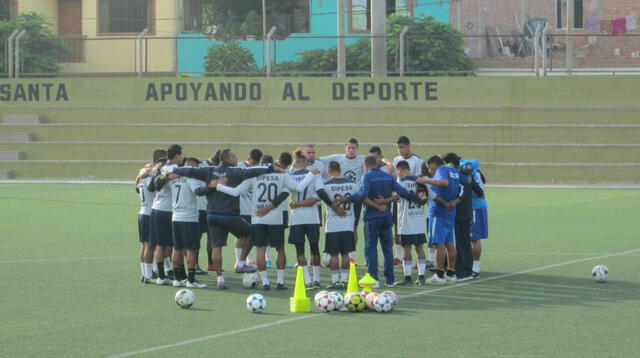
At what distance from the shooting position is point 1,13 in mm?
56406

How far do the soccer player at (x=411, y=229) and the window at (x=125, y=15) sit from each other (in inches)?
1642

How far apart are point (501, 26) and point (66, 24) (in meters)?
22.8

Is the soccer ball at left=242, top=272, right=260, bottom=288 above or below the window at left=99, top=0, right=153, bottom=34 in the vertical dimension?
below

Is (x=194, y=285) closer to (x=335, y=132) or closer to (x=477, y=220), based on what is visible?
(x=477, y=220)

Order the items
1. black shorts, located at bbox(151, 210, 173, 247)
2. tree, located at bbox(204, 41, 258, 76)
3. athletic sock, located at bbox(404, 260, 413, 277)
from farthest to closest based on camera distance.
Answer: tree, located at bbox(204, 41, 258, 76), black shorts, located at bbox(151, 210, 173, 247), athletic sock, located at bbox(404, 260, 413, 277)

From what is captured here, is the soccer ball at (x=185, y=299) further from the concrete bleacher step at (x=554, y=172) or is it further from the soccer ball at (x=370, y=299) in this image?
the concrete bleacher step at (x=554, y=172)

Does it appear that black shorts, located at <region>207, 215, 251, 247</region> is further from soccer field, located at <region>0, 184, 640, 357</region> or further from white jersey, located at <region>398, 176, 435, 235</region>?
white jersey, located at <region>398, 176, 435, 235</region>

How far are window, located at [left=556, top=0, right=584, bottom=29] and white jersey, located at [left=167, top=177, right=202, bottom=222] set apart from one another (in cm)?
4239

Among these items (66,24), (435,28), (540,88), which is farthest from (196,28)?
(540,88)

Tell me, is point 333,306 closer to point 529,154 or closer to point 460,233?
point 460,233

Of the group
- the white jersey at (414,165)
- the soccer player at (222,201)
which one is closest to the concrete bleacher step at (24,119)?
the white jersey at (414,165)

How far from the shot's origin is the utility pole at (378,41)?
35906 millimetres

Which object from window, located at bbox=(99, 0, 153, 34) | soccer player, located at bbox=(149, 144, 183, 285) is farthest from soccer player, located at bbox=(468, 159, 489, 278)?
window, located at bbox=(99, 0, 153, 34)

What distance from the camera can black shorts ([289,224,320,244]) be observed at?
1561 cm
